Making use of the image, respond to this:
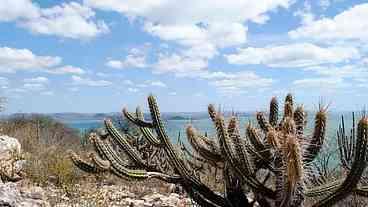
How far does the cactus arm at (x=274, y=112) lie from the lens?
6.04 meters

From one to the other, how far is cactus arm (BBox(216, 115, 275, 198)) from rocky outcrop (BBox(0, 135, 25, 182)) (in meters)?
6.06

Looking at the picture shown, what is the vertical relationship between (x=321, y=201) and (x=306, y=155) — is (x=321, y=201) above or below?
below

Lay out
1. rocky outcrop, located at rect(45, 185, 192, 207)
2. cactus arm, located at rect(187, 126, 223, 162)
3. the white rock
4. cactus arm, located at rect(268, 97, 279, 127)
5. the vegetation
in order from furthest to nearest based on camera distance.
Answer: the white rock
the vegetation
rocky outcrop, located at rect(45, 185, 192, 207)
cactus arm, located at rect(268, 97, 279, 127)
cactus arm, located at rect(187, 126, 223, 162)

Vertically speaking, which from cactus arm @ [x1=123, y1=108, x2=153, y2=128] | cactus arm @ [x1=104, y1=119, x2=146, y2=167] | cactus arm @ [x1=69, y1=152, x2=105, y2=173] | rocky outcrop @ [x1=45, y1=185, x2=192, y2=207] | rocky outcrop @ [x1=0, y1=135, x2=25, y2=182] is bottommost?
rocky outcrop @ [x1=45, y1=185, x2=192, y2=207]

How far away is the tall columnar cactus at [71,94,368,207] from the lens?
4.82 meters

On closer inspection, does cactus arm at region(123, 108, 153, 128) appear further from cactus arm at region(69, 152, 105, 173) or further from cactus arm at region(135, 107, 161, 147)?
cactus arm at region(69, 152, 105, 173)

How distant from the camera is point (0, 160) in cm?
1079

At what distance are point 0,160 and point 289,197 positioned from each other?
7.38 metres

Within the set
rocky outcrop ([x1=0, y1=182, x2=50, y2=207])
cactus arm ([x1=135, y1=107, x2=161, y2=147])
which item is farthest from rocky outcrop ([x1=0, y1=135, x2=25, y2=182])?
cactus arm ([x1=135, y1=107, x2=161, y2=147])

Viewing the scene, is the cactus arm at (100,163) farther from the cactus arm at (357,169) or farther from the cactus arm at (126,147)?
the cactus arm at (357,169)

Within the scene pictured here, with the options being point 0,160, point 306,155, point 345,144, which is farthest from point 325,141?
point 0,160

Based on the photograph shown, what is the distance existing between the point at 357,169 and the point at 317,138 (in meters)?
0.50

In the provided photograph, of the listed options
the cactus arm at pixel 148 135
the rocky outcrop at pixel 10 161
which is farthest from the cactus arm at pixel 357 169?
the rocky outcrop at pixel 10 161

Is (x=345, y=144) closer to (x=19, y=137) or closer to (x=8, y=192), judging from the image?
(x=8, y=192)
